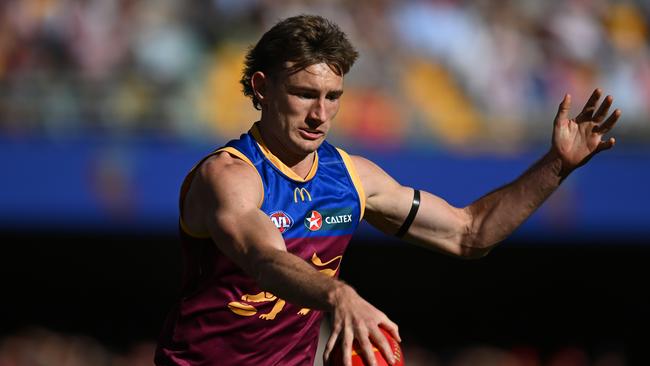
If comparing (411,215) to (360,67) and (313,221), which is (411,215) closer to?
(313,221)

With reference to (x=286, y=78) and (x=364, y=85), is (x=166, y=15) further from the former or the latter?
(x=286, y=78)

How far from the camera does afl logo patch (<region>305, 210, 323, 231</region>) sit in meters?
5.16

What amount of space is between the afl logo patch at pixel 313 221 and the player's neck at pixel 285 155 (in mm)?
199

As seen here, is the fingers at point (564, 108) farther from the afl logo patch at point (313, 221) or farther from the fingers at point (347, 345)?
the fingers at point (347, 345)

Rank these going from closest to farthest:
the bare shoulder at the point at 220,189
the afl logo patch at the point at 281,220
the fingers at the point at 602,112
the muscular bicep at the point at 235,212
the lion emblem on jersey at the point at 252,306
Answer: the muscular bicep at the point at 235,212 → the bare shoulder at the point at 220,189 → the afl logo patch at the point at 281,220 → the lion emblem on jersey at the point at 252,306 → the fingers at the point at 602,112

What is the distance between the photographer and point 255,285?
200 inches

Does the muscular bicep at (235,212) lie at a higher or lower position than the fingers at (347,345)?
higher

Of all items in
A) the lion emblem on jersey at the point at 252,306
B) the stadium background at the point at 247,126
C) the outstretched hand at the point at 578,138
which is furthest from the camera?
the stadium background at the point at 247,126

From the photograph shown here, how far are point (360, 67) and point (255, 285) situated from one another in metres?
6.75

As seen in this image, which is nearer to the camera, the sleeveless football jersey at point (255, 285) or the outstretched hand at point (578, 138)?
the sleeveless football jersey at point (255, 285)

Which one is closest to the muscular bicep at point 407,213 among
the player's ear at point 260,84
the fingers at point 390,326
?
the player's ear at point 260,84

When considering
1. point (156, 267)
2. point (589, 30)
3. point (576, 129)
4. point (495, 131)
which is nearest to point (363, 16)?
point (495, 131)

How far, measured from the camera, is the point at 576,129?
5.56 metres

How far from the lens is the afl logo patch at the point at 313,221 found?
516 centimetres
